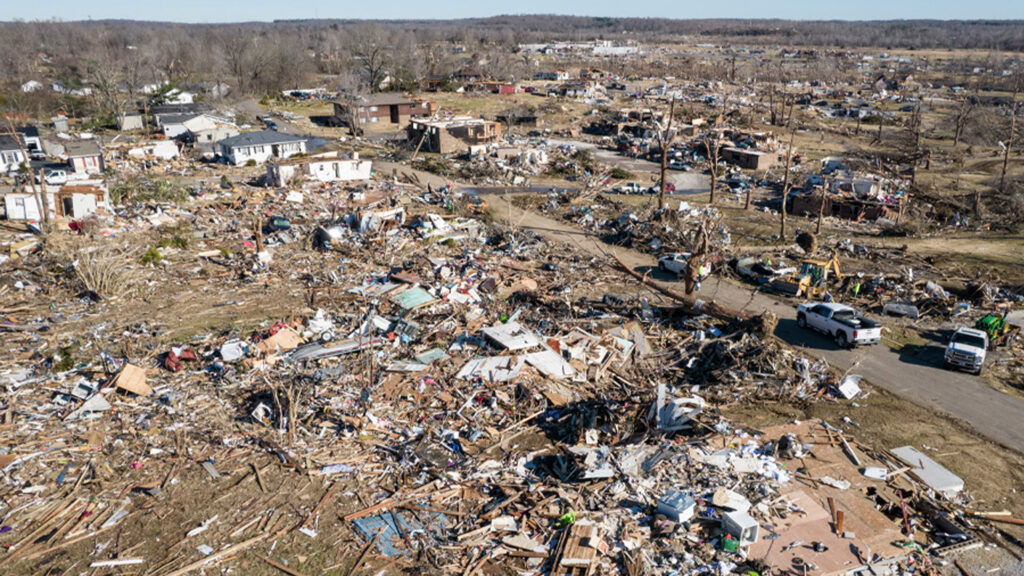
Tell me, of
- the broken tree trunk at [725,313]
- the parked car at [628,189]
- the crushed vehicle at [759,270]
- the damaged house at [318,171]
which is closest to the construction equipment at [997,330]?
the crushed vehicle at [759,270]

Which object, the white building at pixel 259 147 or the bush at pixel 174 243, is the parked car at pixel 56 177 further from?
the bush at pixel 174 243

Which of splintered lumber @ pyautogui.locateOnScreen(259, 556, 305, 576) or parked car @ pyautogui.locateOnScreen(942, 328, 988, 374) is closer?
splintered lumber @ pyautogui.locateOnScreen(259, 556, 305, 576)

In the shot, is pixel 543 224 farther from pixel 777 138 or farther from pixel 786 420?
pixel 777 138

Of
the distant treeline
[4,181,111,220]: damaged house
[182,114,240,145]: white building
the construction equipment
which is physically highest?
the distant treeline

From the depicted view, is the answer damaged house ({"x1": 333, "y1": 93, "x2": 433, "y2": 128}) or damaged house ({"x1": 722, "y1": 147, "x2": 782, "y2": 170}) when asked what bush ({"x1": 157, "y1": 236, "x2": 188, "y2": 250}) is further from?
damaged house ({"x1": 722, "y1": 147, "x2": 782, "y2": 170})

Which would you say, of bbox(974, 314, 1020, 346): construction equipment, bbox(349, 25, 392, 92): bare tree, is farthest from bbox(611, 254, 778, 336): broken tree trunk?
bbox(349, 25, 392, 92): bare tree

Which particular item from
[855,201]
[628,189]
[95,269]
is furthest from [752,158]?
[95,269]
